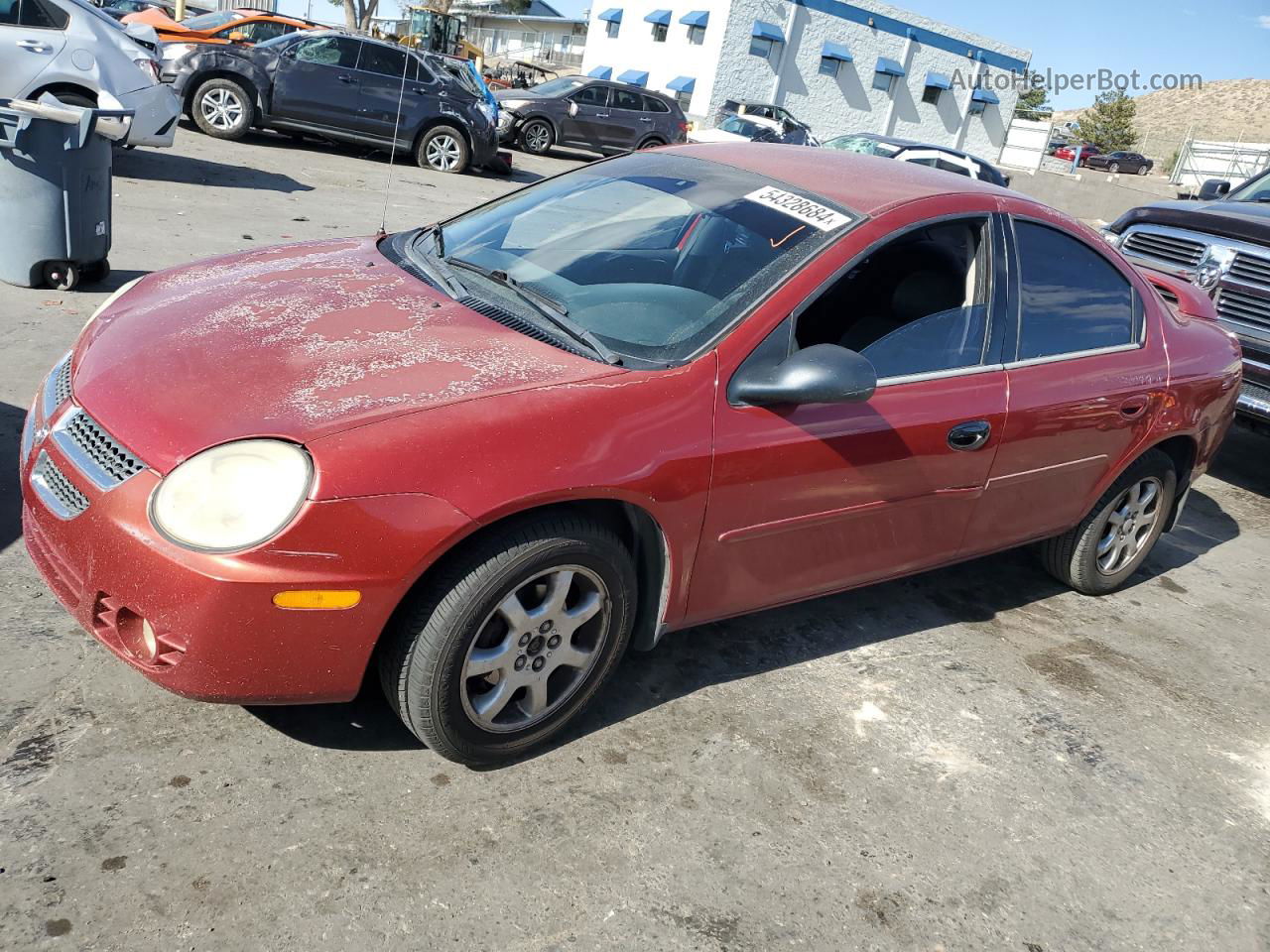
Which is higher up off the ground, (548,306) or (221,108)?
(548,306)

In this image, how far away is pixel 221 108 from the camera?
1361 centimetres

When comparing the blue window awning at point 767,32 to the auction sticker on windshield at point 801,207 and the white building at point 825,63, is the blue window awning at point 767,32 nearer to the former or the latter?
the white building at point 825,63

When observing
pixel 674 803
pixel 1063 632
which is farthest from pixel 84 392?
pixel 1063 632

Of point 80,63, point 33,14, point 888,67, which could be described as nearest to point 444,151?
point 80,63

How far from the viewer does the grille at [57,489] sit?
2.53m

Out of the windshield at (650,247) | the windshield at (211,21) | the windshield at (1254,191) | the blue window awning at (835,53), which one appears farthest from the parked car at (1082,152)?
the windshield at (650,247)

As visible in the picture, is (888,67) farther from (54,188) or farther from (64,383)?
(64,383)

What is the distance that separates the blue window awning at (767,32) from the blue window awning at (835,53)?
8.71ft

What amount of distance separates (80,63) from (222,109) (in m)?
4.28

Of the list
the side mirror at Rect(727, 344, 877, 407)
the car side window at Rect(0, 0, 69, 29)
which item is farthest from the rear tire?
the side mirror at Rect(727, 344, 877, 407)

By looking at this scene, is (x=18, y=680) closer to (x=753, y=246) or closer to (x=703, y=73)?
(x=753, y=246)

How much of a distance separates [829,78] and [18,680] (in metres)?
44.4

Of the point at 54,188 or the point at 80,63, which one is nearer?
the point at 54,188

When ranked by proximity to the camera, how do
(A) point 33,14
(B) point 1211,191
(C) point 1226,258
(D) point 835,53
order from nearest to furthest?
1. (C) point 1226,258
2. (B) point 1211,191
3. (A) point 33,14
4. (D) point 835,53
